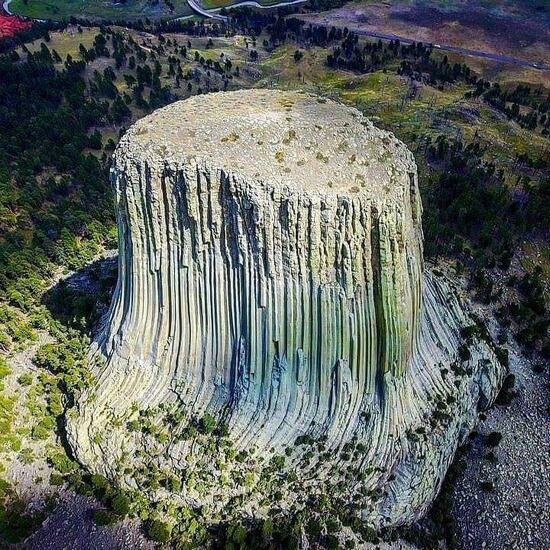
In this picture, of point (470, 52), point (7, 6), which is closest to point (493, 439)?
point (470, 52)

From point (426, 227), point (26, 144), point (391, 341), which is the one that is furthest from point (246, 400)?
point (26, 144)

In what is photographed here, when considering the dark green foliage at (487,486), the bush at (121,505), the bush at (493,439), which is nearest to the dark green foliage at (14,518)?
the bush at (121,505)

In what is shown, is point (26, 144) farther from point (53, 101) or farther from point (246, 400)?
point (246, 400)

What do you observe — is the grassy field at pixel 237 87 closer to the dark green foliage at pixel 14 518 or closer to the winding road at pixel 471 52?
the dark green foliage at pixel 14 518

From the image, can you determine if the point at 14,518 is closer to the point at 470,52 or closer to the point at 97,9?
the point at 470,52

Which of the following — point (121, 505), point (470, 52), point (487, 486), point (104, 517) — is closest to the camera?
point (104, 517)
